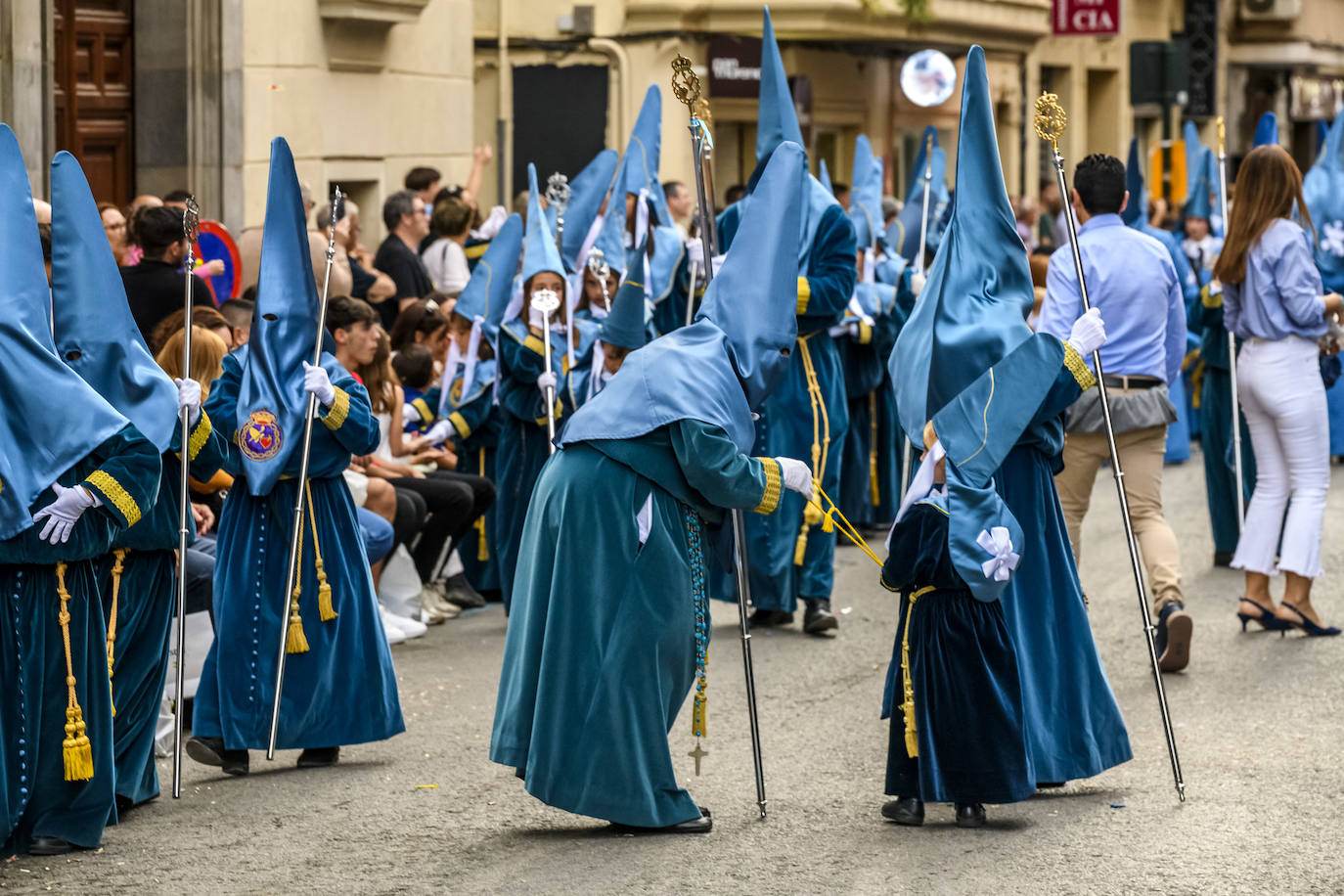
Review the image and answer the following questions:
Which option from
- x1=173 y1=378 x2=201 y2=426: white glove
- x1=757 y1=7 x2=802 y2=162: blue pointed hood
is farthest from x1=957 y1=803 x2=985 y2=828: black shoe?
x1=757 y1=7 x2=802 y2=162: blue pointed hood

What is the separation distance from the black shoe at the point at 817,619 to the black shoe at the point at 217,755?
3.21 meters

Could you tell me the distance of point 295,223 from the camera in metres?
7.25

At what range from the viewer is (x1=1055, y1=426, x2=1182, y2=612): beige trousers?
8797 millimetres

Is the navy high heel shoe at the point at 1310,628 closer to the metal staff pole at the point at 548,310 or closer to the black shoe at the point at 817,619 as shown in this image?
the black shoe at the point at 817,619

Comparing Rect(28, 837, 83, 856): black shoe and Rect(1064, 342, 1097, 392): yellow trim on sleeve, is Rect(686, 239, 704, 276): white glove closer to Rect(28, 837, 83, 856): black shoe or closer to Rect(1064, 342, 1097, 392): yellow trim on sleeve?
Rect(1064, 342, 1097, 392): yellow trim on sleeve

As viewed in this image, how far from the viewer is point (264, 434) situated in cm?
725

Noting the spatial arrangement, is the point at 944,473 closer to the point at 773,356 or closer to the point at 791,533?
the point at 773,356

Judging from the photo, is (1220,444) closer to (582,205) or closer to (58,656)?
(582,205)

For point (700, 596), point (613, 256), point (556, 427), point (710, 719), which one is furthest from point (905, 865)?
point (613, 256)

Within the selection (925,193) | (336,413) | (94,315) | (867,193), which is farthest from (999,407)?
(867,193)

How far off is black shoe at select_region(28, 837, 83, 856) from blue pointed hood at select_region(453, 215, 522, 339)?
4364 mm

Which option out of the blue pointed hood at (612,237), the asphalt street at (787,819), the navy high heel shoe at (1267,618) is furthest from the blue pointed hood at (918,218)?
the asphalt street at (787,819)

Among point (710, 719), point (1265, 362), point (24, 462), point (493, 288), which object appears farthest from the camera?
point (493, 288)

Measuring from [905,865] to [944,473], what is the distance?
1.11 m
